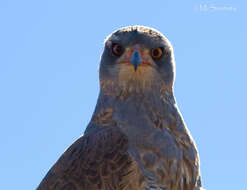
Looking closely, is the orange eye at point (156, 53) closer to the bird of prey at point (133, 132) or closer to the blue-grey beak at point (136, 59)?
the bird of prey at point (133, 132)

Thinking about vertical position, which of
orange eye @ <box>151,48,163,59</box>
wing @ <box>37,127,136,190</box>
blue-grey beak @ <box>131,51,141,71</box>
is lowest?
wing @ <box>37,127,136,190</box>

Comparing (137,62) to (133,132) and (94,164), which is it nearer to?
(133,132)

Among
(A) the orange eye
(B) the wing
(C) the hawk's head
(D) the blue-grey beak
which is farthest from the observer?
(A) the orange eye

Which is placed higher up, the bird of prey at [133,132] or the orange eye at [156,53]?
the orange eye at [156,53]

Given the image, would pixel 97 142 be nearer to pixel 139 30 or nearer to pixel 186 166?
pixel 186 166

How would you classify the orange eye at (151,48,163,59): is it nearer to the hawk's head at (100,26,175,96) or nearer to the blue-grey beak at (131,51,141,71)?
the hawk's head at (100,26,175,96)

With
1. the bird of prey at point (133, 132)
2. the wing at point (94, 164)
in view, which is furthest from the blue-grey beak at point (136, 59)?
the wing at point (94, 164)

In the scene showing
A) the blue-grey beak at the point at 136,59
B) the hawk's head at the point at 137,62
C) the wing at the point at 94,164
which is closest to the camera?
the wing at the point at 94,164

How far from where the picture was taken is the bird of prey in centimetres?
807

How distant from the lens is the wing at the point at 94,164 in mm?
8039

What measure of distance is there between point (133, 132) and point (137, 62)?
2.99 ft

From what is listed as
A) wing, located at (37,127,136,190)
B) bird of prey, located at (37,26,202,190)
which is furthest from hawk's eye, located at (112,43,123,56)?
wing, located at (37,127,136,190)

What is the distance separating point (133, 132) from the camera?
332 inches

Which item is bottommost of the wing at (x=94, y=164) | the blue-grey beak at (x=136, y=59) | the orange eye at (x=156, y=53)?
the wing at (x=94, y=164)
